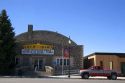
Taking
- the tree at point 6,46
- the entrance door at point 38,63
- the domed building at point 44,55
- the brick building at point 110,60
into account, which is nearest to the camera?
the tree at point 6,46

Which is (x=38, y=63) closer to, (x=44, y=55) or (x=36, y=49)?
(x=44, y=55)

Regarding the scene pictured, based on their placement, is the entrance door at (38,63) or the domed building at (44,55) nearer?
the domed building at (44,55)

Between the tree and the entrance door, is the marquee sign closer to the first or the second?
the entrance door

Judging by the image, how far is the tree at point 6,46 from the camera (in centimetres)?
5331

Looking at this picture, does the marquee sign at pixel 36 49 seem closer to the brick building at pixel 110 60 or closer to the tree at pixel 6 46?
the tree at pixel 6 46

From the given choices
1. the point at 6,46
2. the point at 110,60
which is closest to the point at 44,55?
the point at 6,46

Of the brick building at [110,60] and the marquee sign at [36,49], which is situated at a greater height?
the marquee sign at [36,49]

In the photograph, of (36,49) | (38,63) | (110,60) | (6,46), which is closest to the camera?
(6,46)

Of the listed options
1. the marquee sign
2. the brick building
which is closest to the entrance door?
the marquee sign

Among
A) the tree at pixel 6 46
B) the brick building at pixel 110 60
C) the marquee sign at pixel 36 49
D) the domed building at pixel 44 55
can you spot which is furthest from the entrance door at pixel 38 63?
the brick building at pixel 110 60

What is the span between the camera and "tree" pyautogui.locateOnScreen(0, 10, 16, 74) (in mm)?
53312

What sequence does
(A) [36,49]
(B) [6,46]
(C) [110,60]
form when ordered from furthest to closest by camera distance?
(A) [36,49], (C) [110,60], (B) [6,46]

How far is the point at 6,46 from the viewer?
53.7 m

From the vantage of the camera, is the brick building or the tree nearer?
the tree
